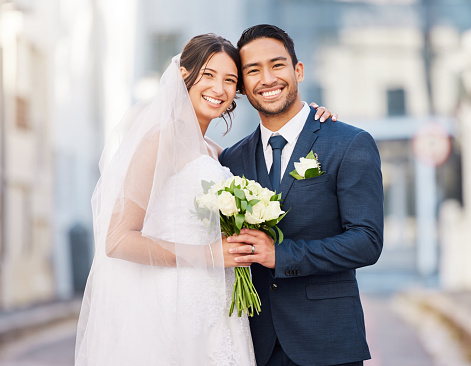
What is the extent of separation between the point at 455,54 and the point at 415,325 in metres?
9.68

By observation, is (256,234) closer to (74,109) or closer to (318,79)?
(74,109)

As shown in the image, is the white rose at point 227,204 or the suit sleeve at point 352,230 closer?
the white rose at point 227,204

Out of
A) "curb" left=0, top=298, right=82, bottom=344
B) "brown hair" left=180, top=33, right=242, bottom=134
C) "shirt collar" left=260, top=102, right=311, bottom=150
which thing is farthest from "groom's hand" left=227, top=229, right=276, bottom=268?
"curb" left=0, top=298, right=82, bottom=344

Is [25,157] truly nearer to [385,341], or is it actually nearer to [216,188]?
[385,341]

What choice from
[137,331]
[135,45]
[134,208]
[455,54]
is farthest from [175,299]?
[455,54]

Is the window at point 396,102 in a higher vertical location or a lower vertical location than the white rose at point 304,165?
higher

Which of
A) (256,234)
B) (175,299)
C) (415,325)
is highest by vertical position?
(256,234)

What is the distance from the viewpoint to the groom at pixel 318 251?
9.36 feet

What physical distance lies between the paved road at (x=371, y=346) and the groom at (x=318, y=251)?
4571 mm

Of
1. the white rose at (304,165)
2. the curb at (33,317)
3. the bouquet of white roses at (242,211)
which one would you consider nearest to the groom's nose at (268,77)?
the white rose at (304,165)

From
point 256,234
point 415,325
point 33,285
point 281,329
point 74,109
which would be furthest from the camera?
point 74,109

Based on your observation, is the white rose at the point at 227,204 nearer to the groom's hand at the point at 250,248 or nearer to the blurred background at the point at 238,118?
the groom's hand at the point at 250,248

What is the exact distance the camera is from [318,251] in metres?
2.86

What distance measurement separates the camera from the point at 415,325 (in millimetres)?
10062
